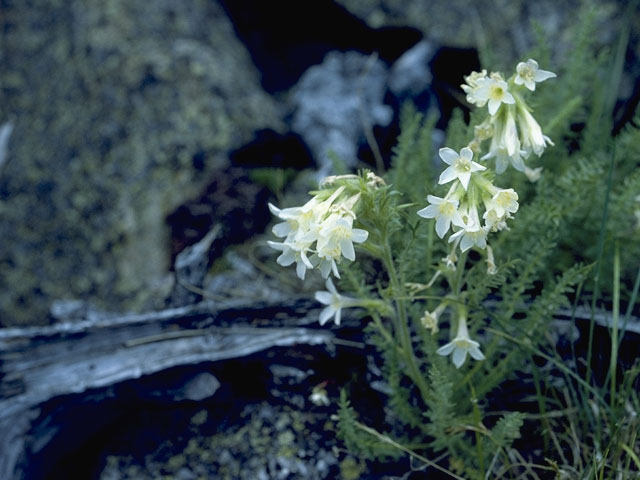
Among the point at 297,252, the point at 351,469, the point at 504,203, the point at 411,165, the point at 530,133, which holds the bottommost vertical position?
the point at 351,469

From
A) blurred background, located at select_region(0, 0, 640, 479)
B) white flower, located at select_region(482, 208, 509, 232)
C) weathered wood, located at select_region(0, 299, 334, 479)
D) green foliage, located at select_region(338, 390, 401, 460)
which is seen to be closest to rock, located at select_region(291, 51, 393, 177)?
blurred background, located at select_region(0, 0, 640, 479)

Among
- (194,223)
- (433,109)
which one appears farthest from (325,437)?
(433,109)

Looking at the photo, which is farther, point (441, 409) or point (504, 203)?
point (441, 409)

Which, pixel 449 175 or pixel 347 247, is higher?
pixel 449 175

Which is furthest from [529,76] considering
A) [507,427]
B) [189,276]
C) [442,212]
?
[189,276]

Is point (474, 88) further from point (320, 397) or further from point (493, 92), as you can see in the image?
point (320, 397)

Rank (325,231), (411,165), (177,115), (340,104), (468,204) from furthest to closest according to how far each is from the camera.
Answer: (340,104), (177,115), (411,165), (468,204), (325,231)

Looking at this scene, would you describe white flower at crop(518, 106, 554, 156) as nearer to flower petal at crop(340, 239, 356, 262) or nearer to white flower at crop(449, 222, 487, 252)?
white flower at crop(449, 222, 487, 252)

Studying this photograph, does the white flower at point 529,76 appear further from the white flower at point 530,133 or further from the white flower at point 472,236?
the white flower at point 472,236
